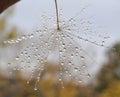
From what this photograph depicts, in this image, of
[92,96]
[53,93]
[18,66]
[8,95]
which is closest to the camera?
[18,66]

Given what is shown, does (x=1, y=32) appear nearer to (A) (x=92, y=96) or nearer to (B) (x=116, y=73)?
(A) (x=92, y=96)

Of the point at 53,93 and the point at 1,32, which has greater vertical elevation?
the point at 1,32

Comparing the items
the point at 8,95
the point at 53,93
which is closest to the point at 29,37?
the point at 8,95

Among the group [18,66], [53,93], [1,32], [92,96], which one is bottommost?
[92,96]

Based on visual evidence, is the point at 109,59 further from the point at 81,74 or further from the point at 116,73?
the point at 81,74

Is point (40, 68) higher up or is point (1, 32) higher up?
point (40, 68)

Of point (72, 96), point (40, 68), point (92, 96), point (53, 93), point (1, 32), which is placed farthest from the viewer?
point (92, 96)

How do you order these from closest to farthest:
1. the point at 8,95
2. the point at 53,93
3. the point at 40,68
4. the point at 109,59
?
the point at 40,68 → the point at 8,95 → the point at 53,93 → the point at 109,59

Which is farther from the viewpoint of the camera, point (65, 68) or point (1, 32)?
point (1, 32)

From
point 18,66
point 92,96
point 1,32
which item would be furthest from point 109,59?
point 18,66
